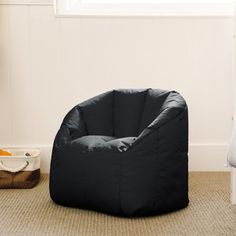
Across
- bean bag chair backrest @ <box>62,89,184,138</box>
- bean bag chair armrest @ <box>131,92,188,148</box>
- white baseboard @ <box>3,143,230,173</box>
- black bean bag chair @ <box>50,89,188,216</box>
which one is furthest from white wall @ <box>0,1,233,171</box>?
bean bag chair armrest @ <box>131,92,188,148</box>

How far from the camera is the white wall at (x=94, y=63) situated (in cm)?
312

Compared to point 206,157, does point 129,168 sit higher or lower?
higher

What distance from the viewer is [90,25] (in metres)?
3.12

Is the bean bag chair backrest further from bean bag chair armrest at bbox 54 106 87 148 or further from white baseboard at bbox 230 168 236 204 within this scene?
white baseboard at bbox 230 168 236 204

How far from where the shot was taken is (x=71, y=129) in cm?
259

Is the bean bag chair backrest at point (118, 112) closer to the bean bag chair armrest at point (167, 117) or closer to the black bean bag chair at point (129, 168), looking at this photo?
the black bean bag chair at point (129, 168)

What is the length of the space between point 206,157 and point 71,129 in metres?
0.99

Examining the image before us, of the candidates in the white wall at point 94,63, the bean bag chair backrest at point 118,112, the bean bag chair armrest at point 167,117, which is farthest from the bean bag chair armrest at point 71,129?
the white wall at point 94,63

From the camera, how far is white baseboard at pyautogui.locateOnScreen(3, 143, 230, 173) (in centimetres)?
321

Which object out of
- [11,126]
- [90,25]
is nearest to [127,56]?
[90,25]

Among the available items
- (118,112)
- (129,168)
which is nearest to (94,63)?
(118,112)

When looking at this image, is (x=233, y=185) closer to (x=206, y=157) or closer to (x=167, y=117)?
(x=167, y=117)

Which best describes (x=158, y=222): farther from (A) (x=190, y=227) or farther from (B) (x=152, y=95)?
(B) (x=152, y=95)

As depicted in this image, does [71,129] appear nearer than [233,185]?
No
